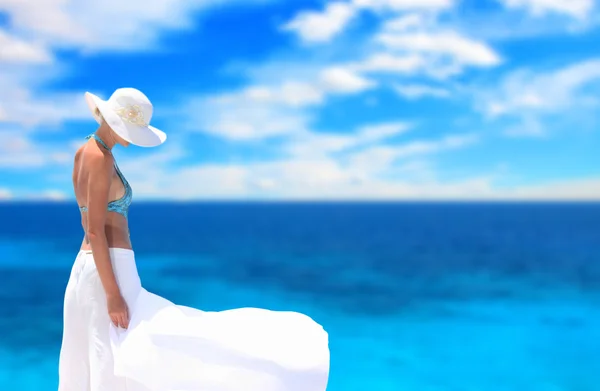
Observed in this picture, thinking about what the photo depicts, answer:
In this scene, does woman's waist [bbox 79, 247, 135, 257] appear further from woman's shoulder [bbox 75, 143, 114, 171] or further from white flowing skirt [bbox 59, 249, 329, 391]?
woman's shoulder [bbox 75, 143, 114, 171]

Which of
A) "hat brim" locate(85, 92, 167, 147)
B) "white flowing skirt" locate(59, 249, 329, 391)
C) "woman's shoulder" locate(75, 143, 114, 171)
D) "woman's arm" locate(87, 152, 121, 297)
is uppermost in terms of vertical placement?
"hat brim" locate(85, 92, 167, 147)

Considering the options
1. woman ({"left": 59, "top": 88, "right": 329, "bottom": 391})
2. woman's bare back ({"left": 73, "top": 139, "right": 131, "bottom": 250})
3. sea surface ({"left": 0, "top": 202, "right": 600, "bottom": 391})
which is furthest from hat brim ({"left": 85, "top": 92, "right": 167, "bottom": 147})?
sea surface ({"left": 0, "top": 202, "right": 600, "bottom": 391})

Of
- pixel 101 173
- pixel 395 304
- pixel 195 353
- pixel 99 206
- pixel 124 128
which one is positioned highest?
pixel 124 128

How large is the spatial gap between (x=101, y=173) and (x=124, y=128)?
0.84 feet

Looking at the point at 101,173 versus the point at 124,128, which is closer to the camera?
the point at 101,173

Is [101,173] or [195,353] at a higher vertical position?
[101,173]

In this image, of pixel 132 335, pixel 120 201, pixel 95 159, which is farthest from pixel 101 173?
pixel 132 335

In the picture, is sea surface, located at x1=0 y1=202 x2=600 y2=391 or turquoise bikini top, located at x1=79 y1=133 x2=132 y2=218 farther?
sea surface, located at x1=0 y1=202 x2=600 y2=391

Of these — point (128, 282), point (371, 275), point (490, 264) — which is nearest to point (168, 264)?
point (371, 275)

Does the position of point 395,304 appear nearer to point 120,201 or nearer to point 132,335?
point 132,335

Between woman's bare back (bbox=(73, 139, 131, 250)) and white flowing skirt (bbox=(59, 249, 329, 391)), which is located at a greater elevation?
woman's bare back (bbox=(73, 139, 131, 250))

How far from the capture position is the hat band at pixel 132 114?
2.45 m

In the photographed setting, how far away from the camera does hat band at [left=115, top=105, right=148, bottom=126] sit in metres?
2.45

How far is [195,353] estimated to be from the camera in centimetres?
251
